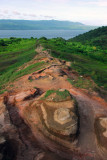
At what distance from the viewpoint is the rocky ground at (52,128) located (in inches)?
272

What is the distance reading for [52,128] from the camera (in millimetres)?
7453

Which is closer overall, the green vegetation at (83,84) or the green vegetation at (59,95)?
the green vegetation at (59,95)

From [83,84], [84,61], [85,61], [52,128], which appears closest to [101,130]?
[52,128]

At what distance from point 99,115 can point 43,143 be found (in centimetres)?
403

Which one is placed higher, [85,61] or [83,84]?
[83,84]

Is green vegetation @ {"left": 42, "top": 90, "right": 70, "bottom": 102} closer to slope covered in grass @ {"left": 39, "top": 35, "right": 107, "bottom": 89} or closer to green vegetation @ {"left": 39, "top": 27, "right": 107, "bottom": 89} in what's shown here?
green vegetation @ {"left": 39, "top": 27, "right": 107, "bottom": 89}

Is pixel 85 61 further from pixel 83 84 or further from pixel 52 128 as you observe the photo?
pixel 52 128

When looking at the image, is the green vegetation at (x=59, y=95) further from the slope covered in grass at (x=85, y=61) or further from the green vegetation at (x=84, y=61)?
the slope covered in grass at (x=85, y=61)

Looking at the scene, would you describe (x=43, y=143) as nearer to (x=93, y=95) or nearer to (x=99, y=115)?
(x=99, y=115)

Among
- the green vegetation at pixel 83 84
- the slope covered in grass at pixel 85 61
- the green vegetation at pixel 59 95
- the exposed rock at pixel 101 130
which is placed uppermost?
the green vegetation at pixel 59 95

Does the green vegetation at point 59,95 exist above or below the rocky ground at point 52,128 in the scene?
above

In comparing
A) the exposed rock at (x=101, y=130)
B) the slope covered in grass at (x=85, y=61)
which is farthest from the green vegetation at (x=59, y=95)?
the slope covered in grass at (x=85, y=61)

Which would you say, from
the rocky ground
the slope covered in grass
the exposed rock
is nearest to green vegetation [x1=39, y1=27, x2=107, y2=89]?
the slope covered in grass

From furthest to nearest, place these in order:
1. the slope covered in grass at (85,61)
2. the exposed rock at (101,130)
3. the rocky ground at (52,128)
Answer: the slope covered in grass at (85,61) < the exposed rock at (101,130) < the rocky ground at (52,128)
